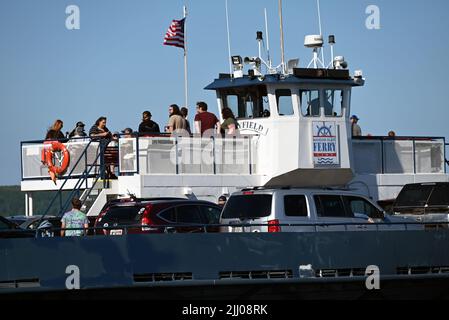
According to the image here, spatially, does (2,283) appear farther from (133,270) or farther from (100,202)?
(100,202)

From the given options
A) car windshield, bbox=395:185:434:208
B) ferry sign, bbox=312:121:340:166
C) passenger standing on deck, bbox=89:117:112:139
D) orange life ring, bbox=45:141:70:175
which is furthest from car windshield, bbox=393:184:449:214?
orange life ring, bbox=45:141:70:175

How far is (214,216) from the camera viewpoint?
19.1 metres

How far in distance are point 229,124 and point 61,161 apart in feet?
10.8

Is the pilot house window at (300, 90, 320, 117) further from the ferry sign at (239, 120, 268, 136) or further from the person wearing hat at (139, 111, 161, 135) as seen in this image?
the person wearing hat at (139, 111, 161, 135)

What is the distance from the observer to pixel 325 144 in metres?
21.7

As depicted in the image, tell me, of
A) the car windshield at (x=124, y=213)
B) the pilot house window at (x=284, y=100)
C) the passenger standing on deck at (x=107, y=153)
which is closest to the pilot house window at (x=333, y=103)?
the pilot house window at (x=284, y=100)

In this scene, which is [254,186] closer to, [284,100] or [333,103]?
[284,100]

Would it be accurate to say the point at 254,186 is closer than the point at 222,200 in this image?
No

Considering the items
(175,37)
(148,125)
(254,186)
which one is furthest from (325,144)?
(175,37)

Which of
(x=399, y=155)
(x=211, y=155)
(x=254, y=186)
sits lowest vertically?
(x=254, y=186)

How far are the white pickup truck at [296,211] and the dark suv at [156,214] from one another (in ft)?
2.03

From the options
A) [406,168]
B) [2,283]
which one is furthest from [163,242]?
[406,168]

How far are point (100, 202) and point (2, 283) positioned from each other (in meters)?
5.50

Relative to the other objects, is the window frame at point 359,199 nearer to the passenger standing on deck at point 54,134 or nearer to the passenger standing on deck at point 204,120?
the passenger standing on deck at point 204,120
